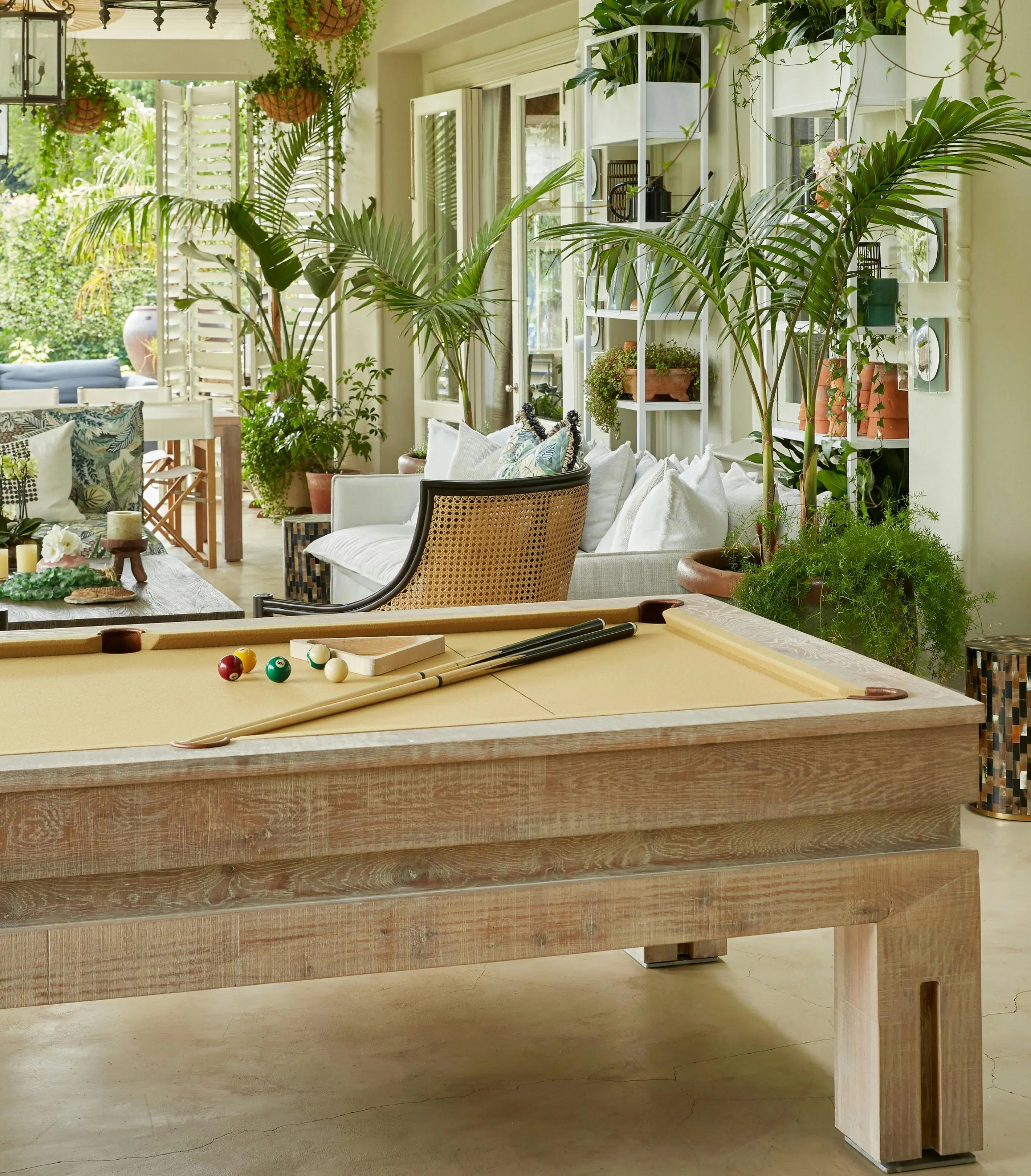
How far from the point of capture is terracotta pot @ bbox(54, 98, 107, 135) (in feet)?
27.0

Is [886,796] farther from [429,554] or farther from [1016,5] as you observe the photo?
[1016,5]

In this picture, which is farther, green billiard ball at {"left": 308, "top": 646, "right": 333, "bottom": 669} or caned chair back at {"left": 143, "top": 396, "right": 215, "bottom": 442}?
caned chair back at {"left": 143, "top": 396, "right": 215, "bottom": 442}

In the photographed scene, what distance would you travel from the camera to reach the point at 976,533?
14.3 feet

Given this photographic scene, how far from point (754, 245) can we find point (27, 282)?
11515 mm

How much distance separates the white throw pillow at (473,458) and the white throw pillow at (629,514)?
694mm

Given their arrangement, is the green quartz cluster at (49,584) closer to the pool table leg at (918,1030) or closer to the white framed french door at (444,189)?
the pool table leg at (918,1030)

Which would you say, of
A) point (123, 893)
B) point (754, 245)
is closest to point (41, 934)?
point (123, 893)

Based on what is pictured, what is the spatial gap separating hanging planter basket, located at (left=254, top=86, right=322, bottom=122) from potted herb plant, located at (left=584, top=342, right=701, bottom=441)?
3.25 meters

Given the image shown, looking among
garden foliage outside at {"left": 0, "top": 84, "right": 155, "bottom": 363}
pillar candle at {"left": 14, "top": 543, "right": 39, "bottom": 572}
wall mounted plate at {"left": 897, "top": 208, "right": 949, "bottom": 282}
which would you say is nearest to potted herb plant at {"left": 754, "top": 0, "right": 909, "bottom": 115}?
wall mounted plate at {"left": 897, "top": 208, "right": 949, "bottom": 282}

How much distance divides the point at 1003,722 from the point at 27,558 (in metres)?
2.90

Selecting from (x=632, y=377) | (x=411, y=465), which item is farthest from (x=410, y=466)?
(x=632, y=377)

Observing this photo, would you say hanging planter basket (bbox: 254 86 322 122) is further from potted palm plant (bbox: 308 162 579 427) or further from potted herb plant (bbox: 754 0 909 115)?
potted herb plant (bbox: 754 0 909 115)

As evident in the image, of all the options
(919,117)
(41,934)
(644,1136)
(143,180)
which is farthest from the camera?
(143,180)

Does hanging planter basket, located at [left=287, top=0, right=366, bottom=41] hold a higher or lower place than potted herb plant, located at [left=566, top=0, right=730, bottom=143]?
higher
